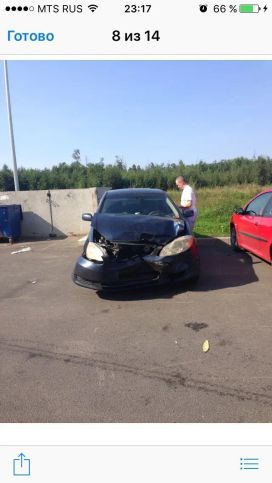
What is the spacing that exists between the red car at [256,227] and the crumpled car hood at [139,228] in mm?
1475

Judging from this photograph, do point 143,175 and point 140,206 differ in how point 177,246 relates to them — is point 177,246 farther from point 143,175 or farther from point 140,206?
point 143,175

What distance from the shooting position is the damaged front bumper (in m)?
4.82

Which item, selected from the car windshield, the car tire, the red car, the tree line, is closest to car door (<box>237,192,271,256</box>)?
the red car

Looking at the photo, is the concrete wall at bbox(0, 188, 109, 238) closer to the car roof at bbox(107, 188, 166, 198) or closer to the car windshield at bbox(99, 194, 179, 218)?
the car roof at bbox(107, 188, 166, 198)

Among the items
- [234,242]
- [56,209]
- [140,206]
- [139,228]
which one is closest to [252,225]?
[234,242]

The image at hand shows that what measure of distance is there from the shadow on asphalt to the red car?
0.29 m

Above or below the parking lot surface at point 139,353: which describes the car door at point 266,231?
above

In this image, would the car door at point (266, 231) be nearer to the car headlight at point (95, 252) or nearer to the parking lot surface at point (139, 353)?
the parking lot surface at point (139, 353)
